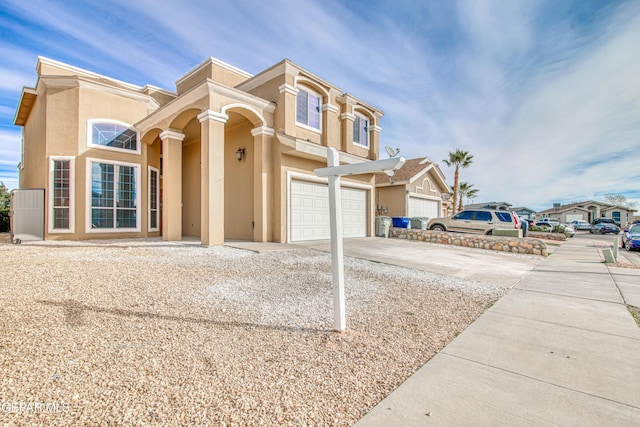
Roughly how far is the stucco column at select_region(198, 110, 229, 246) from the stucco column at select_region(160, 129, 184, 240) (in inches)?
80.1

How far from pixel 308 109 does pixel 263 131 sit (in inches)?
97.2

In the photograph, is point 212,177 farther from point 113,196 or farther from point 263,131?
point 113,196

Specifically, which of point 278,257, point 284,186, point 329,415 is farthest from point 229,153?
point 329,415

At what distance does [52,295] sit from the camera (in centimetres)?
396

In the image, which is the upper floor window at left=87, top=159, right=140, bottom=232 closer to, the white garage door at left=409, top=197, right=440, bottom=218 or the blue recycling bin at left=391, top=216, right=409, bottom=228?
the blue recycling bin at left=391, top=216, right=409, bottom=228

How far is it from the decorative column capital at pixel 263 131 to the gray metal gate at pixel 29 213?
7.74 m

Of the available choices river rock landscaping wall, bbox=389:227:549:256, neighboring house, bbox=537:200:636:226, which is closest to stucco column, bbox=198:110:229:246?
river rock landscaping wall, bbox=389:227:549:256

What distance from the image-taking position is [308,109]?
11547mm

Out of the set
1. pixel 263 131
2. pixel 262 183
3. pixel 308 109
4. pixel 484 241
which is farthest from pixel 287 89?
pixel 484 241

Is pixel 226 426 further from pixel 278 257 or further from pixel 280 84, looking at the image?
pixel 280 84

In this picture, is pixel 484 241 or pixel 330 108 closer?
pixel 484 241

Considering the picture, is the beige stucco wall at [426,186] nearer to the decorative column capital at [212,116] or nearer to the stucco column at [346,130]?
the stucco column at [346,130]

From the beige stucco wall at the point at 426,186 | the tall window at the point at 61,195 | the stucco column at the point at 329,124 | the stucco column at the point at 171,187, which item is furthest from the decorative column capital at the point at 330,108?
the tall window at the point at 61,195

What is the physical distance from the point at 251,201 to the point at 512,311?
8.75 m
